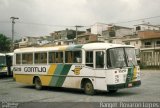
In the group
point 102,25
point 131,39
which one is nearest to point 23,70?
point 131,39

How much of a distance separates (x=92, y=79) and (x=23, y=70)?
7.50 meters

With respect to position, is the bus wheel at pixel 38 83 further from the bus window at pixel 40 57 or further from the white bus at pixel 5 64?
the white bus at pixel 5 64

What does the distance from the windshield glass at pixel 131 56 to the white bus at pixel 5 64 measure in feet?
65.2

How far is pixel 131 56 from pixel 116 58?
113 centimetres

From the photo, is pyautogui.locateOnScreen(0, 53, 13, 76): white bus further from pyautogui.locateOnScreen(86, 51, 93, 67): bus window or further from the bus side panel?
pyautogui.locateOnScreen(86, 51, 93, 67): bus window

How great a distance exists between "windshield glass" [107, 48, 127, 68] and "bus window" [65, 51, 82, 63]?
2195mm

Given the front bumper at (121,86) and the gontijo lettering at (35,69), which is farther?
the gontijo lettering at (35,69)

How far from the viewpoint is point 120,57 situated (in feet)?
55.6

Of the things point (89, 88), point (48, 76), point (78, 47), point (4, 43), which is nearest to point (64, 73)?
point (48, 76)

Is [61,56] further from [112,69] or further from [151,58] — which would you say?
[151,58]

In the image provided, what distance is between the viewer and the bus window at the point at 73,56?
1841 centimetres

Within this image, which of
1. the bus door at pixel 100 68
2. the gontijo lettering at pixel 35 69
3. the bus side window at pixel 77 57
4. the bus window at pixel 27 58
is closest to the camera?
the bus door at pixel 100 68

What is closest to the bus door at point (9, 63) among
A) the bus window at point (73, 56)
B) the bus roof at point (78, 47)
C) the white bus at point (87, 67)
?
the bus roof at point (78, 47)

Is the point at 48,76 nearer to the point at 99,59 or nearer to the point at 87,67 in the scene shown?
the point at 87,67
